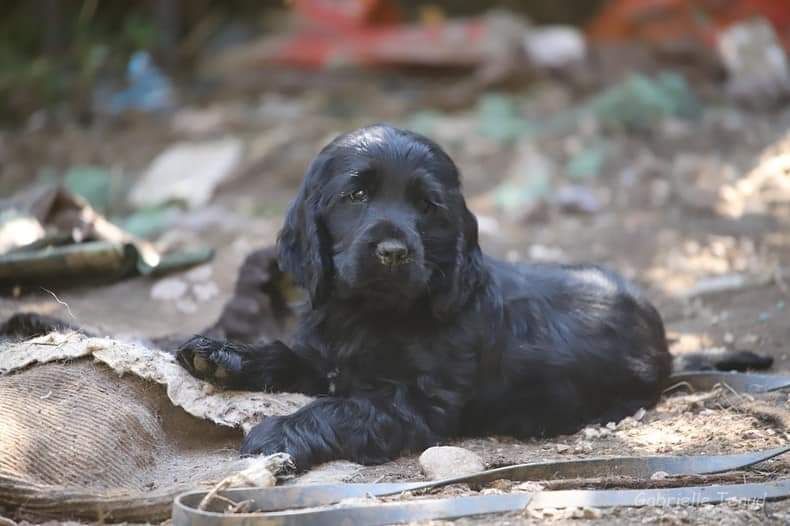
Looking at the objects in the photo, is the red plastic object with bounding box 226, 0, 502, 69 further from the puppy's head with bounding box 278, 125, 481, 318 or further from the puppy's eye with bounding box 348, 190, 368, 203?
the puppy's eye with bounding box 348, 190, 368, 203

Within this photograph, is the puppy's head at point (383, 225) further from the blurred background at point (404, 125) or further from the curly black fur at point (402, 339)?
the blurred background at point (404, 125)

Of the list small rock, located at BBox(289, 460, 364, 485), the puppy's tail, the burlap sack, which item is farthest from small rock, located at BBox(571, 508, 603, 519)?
the puppy's tail

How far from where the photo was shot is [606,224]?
790 cm

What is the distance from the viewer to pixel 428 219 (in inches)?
151

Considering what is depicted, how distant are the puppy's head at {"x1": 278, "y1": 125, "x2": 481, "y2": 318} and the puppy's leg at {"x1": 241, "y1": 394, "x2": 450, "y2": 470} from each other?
42 cm

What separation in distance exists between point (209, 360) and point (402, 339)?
750 millimetres

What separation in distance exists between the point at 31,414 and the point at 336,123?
7.23 metres

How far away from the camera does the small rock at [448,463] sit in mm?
3303

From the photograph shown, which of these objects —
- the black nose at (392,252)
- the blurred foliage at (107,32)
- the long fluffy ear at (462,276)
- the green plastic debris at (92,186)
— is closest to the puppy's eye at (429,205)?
the long fluffy ear at (462,276)

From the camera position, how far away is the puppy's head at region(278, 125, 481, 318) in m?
3.62

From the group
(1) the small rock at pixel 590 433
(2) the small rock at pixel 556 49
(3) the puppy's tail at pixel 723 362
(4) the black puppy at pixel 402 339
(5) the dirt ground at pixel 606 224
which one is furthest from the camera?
(2) the small rock at pixel 556 49

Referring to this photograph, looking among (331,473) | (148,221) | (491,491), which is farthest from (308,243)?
(148,221)

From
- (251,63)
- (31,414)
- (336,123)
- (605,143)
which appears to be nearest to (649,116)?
(605,143)

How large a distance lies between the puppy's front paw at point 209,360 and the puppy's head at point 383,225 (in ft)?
1.32
